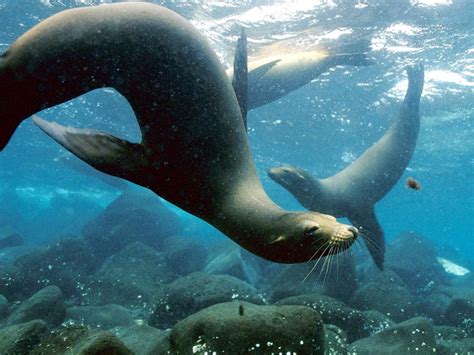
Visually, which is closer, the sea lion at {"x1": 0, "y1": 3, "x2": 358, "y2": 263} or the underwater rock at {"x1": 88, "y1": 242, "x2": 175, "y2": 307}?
the sea lion at {"x1": 0, "y1": 3, "x2": 358, "y2": 263}

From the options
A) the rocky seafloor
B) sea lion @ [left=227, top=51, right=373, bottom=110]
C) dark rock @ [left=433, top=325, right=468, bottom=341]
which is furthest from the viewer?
sea lion @ [left=227, top=51, right=373, bottom=110]

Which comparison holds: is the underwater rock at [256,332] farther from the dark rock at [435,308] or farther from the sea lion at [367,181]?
the dark rock at [435,308]

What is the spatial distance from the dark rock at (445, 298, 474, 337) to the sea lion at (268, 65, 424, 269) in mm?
2431

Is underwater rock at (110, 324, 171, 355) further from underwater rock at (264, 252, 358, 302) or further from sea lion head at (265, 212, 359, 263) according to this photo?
underwater rock at (264, 252, 358, 302)

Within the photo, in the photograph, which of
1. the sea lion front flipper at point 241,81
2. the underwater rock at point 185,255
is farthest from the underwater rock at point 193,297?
the underwater rock at point 185,255

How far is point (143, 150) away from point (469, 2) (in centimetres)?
1018

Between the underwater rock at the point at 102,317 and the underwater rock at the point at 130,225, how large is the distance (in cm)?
979

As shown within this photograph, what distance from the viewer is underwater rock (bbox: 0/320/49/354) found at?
3932mm

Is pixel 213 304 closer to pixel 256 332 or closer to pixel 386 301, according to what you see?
pixel 256 332

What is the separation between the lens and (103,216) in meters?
20.6

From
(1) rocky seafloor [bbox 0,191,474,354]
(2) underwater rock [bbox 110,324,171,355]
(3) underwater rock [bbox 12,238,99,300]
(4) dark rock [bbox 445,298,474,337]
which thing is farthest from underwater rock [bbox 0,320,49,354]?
(4) dark rock [bbox 445,298,474,337]

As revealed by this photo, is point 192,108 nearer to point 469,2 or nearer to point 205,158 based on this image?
point 205,158

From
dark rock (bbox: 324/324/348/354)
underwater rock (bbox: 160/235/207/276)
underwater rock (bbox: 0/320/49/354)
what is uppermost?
underwater rock (bbox: 0/320/49/354)

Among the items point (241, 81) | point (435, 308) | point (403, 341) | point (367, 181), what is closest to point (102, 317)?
point (403, 341)
